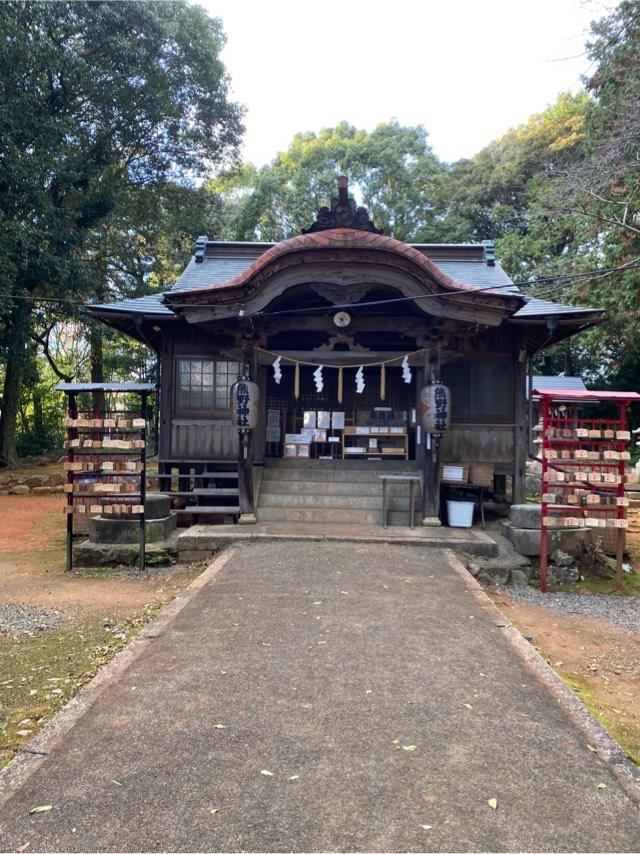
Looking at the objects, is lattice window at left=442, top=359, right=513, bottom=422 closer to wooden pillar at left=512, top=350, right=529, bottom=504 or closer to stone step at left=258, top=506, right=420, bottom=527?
wooden pillar at left=512, top=350, right=529, bottom=504

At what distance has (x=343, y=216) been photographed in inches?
361

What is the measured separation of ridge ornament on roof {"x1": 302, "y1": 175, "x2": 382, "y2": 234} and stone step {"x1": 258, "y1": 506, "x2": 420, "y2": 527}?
4743 mm

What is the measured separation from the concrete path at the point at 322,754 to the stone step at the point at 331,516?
4483 millimetres

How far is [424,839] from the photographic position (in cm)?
248

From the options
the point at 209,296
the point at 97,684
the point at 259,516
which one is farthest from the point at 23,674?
the point at 209,296

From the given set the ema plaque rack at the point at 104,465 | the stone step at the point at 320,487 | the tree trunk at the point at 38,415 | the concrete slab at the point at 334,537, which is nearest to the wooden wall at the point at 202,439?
the stone step at the point at 320,487

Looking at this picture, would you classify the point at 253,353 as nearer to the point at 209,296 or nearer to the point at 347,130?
the point at 209,296

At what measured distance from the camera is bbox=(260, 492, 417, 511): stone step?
10219 mm

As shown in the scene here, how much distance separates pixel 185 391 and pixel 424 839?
992 centimetres

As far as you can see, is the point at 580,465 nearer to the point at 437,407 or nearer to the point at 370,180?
the point at 437,407

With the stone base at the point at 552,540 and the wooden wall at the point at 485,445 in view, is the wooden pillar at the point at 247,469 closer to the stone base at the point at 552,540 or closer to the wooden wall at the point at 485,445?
the wooden wall at the point at 485,445

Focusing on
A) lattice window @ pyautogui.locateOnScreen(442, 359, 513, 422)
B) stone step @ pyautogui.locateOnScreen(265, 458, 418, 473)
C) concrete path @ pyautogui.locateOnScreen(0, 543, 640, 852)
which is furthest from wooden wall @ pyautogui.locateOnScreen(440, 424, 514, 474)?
concrete path @ pyautogui.locateOnScreen(0, 543, 640, 852)

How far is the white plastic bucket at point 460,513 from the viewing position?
9.93 meters

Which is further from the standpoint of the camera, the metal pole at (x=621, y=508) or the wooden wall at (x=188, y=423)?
the wooden wall at (x=188, y=423)
